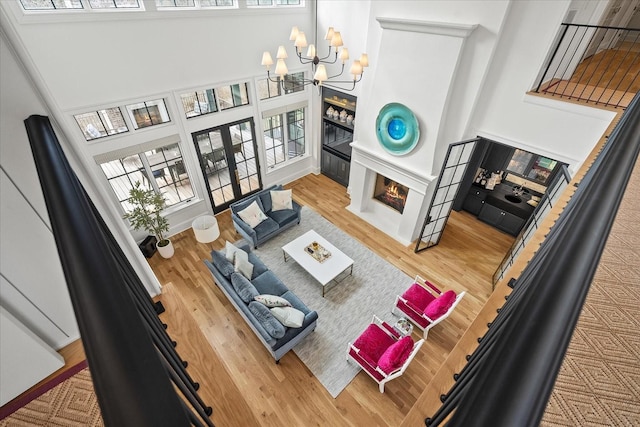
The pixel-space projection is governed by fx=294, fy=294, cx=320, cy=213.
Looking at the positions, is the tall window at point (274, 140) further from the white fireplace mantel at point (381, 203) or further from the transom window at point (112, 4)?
the transom window at point (112, 4)

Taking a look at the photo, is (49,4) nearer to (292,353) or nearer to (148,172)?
(148,172)

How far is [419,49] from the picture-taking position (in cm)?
446

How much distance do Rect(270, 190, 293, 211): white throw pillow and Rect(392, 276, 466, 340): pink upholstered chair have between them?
2.93 meters

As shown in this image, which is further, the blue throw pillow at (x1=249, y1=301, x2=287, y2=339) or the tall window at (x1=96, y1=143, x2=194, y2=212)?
the tall window at (x1=96, y1=143, x2=194, y2=212)

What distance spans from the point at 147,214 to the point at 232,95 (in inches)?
107

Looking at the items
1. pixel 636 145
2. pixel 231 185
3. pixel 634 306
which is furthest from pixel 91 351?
pixel 231 185

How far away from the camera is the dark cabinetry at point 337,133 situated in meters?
6.61

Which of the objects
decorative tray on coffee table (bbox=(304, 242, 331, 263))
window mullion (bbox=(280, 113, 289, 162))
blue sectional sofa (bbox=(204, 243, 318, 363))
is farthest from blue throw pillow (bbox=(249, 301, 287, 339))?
window mullion (bbox=(280, 113, 289, 162))

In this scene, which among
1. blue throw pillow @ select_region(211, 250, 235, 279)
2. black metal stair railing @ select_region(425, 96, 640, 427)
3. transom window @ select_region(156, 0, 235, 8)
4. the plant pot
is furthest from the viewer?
the plant pot

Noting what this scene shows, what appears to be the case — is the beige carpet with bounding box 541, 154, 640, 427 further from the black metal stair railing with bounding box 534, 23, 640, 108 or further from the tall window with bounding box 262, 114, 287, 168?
the tall window with bounding box 262, 114, 287, 168

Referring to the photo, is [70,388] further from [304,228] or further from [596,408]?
[304,228]

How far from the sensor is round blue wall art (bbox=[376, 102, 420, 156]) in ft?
16.4

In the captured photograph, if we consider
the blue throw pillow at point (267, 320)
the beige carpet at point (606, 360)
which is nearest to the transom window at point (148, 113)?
the blue throw pillow at point (267, 320)

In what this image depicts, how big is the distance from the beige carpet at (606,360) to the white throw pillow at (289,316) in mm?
3094
